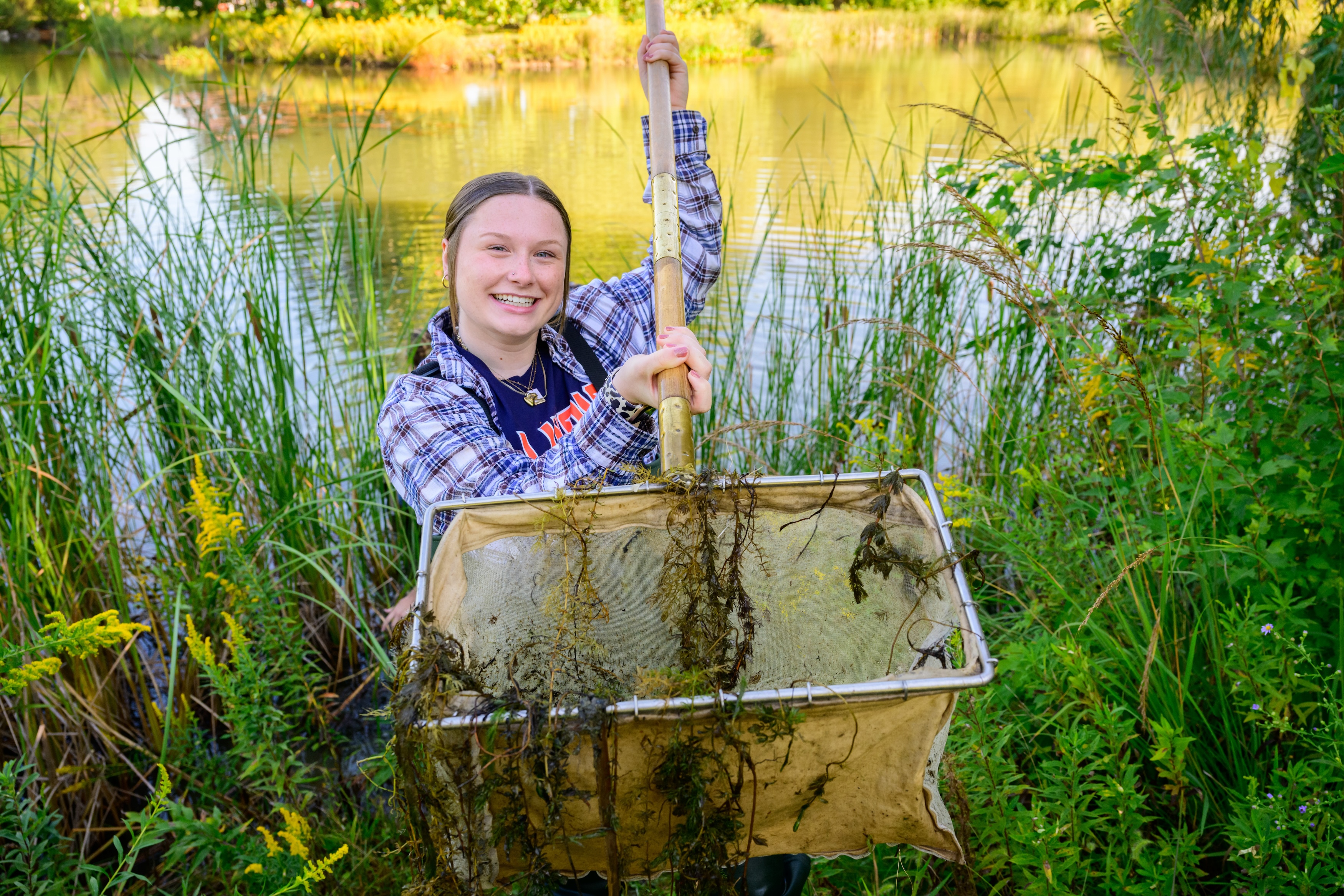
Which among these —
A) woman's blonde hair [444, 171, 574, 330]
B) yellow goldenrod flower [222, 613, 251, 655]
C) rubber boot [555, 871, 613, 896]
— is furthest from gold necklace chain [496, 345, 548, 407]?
rubber boot [555, 871, 613, 896]

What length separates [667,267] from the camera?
1440 millimetres

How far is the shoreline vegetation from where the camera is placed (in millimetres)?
14750

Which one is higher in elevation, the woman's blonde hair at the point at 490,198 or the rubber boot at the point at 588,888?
the woman's blonde hair at the point at 490,198

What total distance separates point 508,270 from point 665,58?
1.72 feet

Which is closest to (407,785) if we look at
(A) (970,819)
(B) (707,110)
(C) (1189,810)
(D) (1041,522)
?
(A) (970,819)

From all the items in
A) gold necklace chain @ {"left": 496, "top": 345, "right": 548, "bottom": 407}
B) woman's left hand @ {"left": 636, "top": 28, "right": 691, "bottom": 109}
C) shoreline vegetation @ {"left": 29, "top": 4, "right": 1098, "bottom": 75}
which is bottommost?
gold necklace chain @ {"left": 496, "top": 345, "right": 548, "bottom": 407}

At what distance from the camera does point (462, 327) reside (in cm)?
190

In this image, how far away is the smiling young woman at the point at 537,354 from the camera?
1.45m

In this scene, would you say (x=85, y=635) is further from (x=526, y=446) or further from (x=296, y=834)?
(x=526, y=446)

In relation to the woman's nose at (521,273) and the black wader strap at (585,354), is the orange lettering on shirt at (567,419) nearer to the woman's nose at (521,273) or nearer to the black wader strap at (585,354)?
the black wader strap at (585,354)

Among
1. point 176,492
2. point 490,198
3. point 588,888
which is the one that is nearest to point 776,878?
point 588,888

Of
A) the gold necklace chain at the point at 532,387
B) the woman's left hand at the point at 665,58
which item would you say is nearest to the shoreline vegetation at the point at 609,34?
the woman's left hand at the point at 665,58

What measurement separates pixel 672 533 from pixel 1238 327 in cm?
142

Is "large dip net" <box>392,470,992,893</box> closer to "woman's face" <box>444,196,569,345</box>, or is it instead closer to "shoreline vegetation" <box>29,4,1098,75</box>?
"woman's face" <box>444,196,569,345</box>
